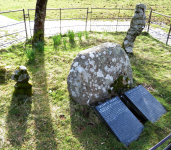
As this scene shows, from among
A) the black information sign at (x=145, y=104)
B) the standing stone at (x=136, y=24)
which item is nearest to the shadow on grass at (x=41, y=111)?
the black information sign at (x=145, y=104)

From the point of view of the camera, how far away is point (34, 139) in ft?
11.1

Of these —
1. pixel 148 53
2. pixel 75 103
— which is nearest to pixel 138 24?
pixel 148 53

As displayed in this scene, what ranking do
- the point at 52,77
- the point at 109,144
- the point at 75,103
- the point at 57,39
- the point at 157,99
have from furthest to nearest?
1. the point at 57,39
2. the point at 52,77
3. the point at 157,99
4. the point at 75,103
5. the point at 109,144

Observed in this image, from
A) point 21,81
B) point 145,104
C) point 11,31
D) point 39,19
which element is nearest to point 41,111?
point 21,81

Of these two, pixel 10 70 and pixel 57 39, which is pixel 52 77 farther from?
pixel 57 39

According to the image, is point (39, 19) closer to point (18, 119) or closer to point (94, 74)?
point (94, 74)

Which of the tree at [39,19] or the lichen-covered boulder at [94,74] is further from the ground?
the tree at [39,19]

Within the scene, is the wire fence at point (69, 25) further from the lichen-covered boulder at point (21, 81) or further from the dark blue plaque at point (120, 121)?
the dark blue plaque at point (120, 121)

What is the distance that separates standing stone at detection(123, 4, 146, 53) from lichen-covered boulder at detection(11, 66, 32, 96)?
433cm

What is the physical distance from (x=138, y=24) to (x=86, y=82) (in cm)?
382

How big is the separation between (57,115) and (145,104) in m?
2.11

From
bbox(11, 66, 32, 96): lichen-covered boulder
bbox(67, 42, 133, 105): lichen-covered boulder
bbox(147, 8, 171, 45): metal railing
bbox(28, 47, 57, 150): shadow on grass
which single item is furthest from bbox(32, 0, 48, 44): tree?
bbox(147, 8, 171, 45): metal railing

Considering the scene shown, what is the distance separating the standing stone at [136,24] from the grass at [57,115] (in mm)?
1141

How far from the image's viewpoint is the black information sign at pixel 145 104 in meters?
3.97
